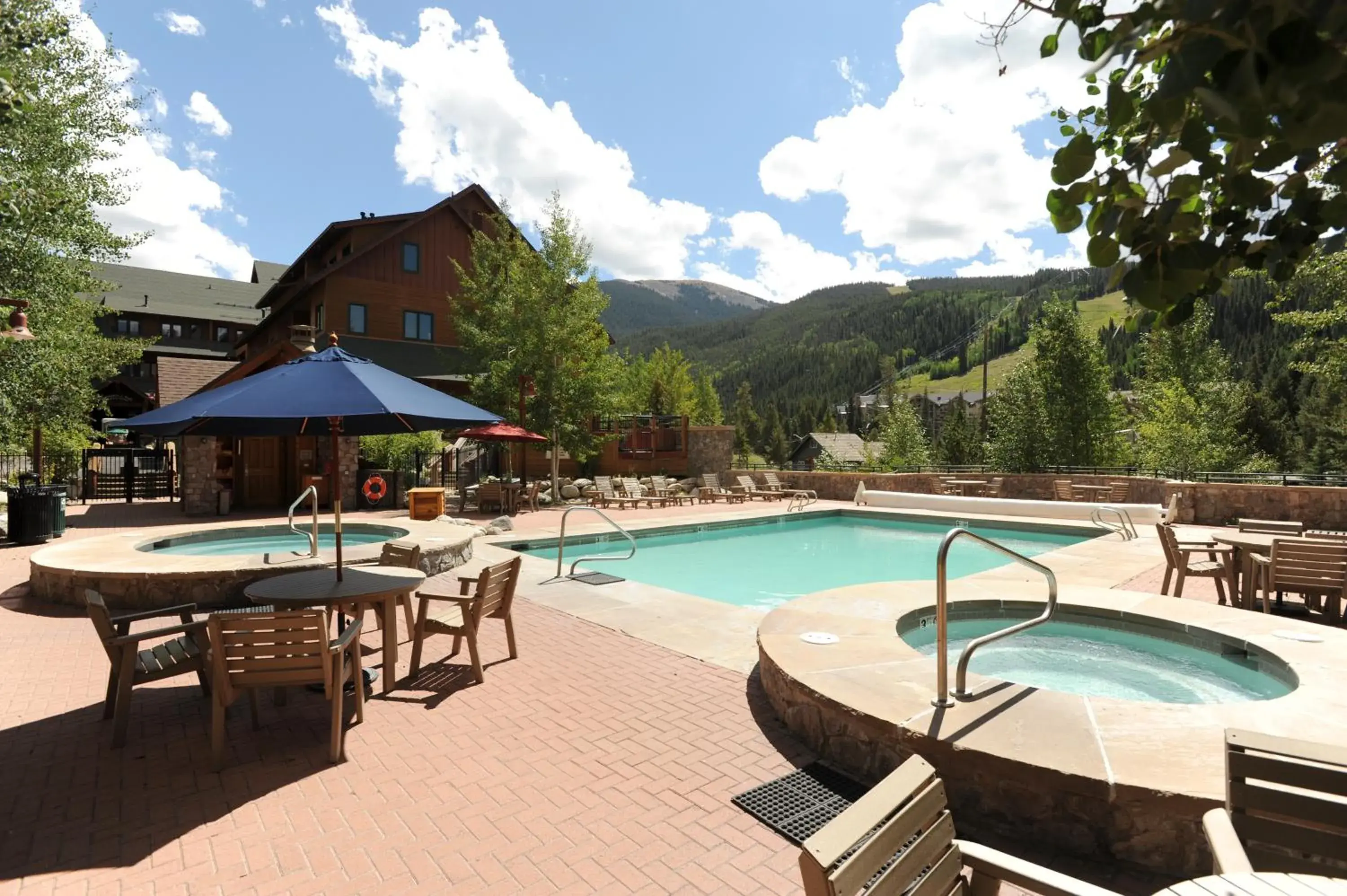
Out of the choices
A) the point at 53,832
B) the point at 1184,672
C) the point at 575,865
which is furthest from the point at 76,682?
the point at 1184,672

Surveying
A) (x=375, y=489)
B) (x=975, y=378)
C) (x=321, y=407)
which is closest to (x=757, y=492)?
(x=375, y=489)

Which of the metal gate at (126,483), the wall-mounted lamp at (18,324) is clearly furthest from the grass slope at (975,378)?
the wall-mounted lamp at (18,324)

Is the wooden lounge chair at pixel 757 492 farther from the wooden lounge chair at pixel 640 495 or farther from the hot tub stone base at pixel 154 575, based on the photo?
the hot tub stone base at pixel 154 575

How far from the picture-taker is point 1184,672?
506 cm

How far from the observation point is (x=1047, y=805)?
114 inches

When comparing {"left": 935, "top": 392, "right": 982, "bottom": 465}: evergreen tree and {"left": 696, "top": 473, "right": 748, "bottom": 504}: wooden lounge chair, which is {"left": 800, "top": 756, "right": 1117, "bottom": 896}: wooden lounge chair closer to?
{"left": 696, "top": 473, "right": 748, "bottom": 504}: wooden lounge chair

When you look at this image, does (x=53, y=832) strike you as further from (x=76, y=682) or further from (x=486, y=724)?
(x=76, y=682)

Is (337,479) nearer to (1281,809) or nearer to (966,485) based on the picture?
(1281,809)

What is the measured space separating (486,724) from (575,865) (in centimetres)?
162

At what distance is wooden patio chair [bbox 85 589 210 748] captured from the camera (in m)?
3.94

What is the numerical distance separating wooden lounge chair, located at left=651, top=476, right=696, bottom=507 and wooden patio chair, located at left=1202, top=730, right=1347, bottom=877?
16276 millimetres

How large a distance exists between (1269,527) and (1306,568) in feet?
9.72

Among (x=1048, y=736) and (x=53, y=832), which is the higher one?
(x=1048, y=736)

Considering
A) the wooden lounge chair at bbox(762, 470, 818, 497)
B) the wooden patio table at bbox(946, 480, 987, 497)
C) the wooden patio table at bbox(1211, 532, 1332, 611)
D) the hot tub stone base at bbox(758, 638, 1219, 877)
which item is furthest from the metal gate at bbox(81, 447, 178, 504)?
the wooden patio table at bbox(1211, 532, 1332, 611)
